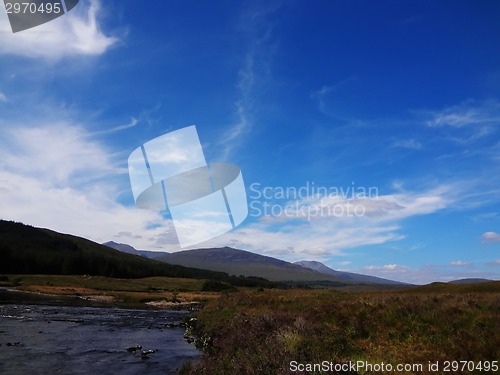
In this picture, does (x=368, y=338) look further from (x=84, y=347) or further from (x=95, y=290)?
(x=95, y=290)

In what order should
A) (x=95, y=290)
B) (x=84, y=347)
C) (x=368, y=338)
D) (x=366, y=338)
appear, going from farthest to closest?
1. (x=95, y=290)
2. (x=84, y=347)
3. (x=366, y=338)
4. (x=368, y=338)

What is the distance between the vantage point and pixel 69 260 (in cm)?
15175

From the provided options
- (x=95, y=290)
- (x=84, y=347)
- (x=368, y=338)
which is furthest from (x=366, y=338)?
(x=95, y=290)

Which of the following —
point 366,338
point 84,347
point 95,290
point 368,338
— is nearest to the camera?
point 368,338

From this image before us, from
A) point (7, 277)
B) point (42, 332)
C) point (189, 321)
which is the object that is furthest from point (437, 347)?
point (7, 277)

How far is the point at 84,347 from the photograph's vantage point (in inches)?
938

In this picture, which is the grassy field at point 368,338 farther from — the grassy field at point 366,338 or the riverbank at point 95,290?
the riverbank at point 95,290

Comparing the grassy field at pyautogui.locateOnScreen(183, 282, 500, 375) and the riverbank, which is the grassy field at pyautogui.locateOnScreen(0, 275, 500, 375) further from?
the riverbank

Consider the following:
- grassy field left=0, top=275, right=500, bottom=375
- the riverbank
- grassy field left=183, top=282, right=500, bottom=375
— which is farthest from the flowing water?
the riverbank

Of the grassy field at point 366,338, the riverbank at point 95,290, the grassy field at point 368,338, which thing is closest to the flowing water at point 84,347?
the grassy field at point 366,338

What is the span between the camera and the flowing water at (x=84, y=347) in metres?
18.2

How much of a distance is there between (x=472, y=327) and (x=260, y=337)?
7744mm

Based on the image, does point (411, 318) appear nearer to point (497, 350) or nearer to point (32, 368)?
point (497, 350)

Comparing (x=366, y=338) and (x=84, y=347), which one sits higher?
(x=366, y=338)
